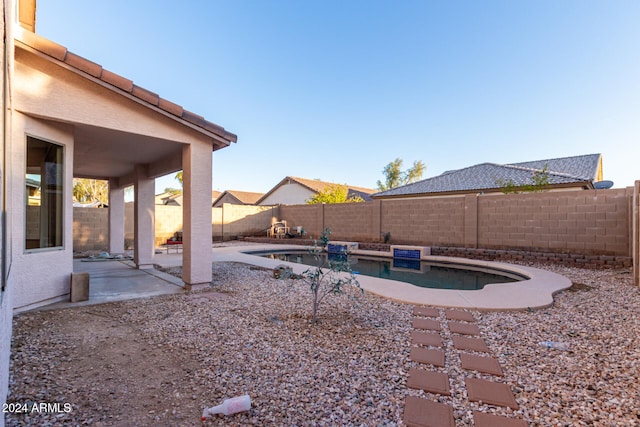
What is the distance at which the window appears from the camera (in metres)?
4.67

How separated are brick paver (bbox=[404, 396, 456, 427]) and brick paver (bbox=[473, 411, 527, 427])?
18 centimetres

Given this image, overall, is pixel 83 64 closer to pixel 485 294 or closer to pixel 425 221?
pixel 485 294

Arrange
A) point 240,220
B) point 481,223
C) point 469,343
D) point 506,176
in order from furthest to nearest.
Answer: point 240,220
point 506,176
point 481,223
point 469,343

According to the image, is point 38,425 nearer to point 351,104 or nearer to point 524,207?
point 524,207

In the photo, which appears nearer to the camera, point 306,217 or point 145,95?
point 145,95

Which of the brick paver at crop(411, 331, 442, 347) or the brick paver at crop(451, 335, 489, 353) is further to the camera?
the brick paver at crop(411, 331, 442, 347)

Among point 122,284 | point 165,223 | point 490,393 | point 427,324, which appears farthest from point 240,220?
point 490,393

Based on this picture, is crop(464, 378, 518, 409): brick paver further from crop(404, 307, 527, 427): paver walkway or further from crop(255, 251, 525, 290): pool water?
crop(255, 251, 525, 290): pool water

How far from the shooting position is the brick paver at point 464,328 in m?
3.92

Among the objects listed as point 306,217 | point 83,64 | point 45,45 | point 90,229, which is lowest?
point 90,229

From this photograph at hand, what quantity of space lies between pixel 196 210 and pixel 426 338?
15.1 feet

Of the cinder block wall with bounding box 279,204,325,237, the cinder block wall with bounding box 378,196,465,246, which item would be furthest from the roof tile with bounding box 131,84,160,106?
the cinder block wall with bounding box 279,204,325,237

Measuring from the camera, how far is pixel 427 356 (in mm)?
3229

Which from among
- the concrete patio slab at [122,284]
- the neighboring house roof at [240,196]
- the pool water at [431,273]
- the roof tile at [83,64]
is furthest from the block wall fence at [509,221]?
the neighboring house roof at [240,196]
